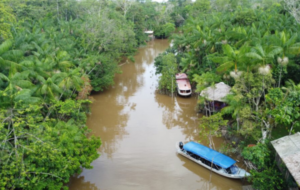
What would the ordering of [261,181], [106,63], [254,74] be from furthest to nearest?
[106,63] < [254,74] < [261,181]

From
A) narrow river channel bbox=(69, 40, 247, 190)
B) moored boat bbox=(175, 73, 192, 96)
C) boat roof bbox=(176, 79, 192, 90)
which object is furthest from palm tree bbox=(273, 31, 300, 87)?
boat roof bbox=(176, 79, 192, 90)

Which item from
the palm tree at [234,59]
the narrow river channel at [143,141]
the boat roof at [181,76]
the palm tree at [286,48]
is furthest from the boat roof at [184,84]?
the palm tree at [286,48]

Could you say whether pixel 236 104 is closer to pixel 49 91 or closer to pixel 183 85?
pixel 183 85

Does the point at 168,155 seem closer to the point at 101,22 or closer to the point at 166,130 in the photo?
the point at 166,130

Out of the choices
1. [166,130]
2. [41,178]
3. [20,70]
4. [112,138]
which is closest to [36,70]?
[20,70]

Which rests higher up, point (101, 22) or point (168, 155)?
point (101, 22)

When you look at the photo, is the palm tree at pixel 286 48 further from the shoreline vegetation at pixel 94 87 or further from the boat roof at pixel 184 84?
the boat roof at pixel 184 84

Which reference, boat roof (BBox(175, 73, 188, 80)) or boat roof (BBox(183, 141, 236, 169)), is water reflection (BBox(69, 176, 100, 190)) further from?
boat roof (BBox(175, 73, 188, 80))
